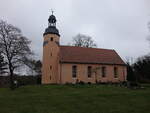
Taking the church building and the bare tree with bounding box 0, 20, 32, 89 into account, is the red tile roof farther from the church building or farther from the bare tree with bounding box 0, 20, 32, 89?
the bare tree with bounding box 0, 20, 32, 89

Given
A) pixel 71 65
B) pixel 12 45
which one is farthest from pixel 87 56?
pixel 12 45

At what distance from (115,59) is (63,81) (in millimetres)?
12206

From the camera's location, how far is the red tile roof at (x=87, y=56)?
124ft

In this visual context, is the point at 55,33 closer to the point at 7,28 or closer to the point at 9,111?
the point at 7,28

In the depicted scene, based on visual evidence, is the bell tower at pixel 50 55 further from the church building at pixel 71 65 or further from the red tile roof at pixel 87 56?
the red tile roof at pixel 87 56

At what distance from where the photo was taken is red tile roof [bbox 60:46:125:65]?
37.8 m

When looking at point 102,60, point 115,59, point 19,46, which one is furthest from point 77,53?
point 19,46

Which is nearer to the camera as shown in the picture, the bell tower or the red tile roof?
the bell tower

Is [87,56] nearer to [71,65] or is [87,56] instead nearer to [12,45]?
[71,65]

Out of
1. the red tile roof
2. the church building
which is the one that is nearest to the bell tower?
the church building

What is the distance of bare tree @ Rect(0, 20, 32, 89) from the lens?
32.3 metres

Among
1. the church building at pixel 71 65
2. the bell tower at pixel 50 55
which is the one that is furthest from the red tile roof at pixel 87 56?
the bell tower at pixel 50 55

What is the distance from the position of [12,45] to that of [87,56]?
46.8 feet

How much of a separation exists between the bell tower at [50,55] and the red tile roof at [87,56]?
1.56 metres
